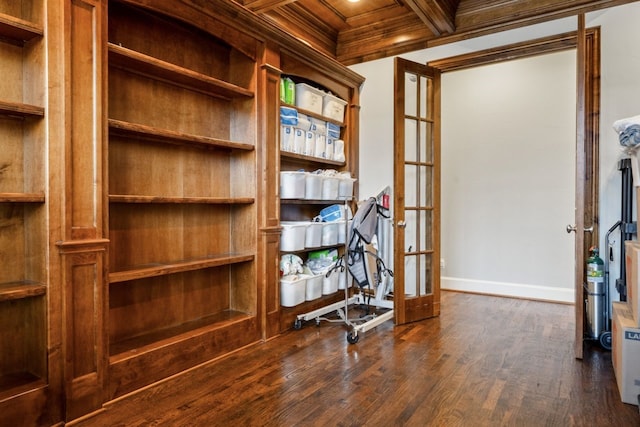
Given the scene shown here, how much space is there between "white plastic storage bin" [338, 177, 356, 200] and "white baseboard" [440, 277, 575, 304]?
2104 mm

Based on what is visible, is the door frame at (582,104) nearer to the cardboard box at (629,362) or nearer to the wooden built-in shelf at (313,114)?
the cardboard box at (629,362)

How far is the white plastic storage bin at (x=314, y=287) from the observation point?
342 centimetres

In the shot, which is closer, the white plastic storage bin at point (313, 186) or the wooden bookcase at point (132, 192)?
the wooden bookcase at point (132, 192)

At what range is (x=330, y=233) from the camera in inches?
144

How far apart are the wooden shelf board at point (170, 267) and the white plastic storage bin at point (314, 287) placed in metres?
0.64

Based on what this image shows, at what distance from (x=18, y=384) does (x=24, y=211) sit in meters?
0.82

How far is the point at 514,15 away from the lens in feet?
11.2

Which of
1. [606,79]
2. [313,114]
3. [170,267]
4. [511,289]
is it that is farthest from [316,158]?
[511,289]

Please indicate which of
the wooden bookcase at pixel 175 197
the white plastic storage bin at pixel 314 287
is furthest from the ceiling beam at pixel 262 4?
the white plastic storage bin at pixel 314 287

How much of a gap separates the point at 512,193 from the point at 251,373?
375 centimetres

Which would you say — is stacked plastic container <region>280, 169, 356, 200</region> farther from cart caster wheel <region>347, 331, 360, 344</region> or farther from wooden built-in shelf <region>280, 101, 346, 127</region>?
cart caster wheel <region>347, 331, 360, 344</region>

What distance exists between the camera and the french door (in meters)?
3.54

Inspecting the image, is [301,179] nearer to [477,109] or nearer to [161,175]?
[161,175]

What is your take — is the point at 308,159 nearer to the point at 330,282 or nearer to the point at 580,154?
the point at 330,282
